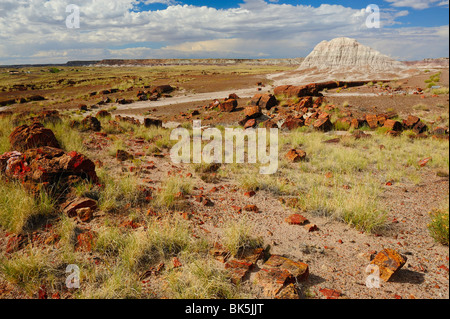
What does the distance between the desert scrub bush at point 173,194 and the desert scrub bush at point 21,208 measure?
1.91 metres

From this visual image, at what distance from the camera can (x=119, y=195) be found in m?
5.48

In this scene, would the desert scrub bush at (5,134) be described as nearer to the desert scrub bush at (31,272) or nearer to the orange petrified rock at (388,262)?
the desert scrub bush at (31,272)

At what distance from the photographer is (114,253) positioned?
3.73m

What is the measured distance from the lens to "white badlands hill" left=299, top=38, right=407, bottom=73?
3903cm

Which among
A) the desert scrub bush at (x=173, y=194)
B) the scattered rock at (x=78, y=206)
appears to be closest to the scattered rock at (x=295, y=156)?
the desert scrub bush at (x=173, y=194)

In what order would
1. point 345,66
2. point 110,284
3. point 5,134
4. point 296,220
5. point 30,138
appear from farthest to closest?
point 345,66 < point 5,134 < point 30,138 < point 296,220 < point 110,284

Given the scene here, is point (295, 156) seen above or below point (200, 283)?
above

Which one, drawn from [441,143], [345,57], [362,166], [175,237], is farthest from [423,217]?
[345,57]

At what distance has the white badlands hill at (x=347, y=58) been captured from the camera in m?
39.0

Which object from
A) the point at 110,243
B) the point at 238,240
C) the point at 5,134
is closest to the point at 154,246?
the point at 110,243

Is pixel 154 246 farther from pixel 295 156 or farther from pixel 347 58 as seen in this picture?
pixel 347 58

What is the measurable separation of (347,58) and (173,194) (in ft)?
150

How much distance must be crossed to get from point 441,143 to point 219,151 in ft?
26.9

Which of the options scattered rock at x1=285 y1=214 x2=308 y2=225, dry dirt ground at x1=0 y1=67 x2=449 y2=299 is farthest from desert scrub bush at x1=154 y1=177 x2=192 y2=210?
scattered rock at x1=285 y1=214 x2=308 y2=225
